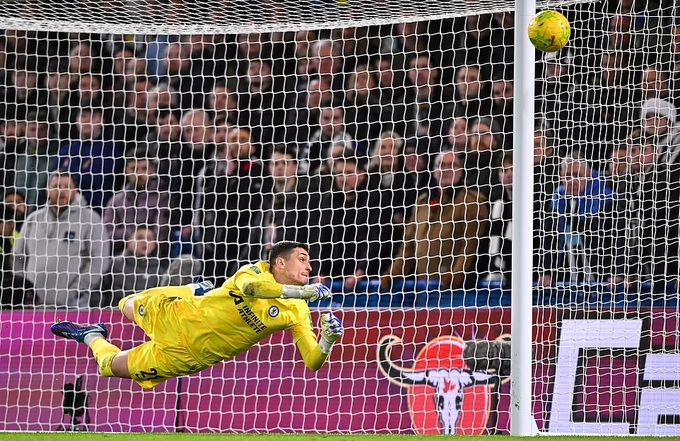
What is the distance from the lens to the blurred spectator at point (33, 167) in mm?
10664

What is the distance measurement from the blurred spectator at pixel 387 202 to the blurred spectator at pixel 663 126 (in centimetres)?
199

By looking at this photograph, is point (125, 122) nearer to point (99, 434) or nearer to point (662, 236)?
point (99, 434)

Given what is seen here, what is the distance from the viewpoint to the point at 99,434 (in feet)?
25.5

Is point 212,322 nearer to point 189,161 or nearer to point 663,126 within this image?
point 189,161

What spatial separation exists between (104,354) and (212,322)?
91 cm

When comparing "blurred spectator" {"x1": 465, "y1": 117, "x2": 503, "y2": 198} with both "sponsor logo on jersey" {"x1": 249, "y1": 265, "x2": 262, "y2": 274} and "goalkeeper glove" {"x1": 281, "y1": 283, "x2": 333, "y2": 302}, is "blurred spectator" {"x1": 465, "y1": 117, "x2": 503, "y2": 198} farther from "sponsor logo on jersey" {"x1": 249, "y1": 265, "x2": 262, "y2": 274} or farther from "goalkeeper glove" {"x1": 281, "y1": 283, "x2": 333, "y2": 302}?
"goalkeeper glove" {"x1": 281, "y1": 283, "x2": 333, "y2": 302}

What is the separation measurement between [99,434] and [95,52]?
4.89 meters

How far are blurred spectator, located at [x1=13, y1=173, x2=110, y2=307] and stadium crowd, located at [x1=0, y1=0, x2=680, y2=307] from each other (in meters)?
0.02

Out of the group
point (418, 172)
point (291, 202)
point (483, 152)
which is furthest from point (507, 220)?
point (291, 202)

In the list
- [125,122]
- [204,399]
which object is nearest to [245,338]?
[204,399]

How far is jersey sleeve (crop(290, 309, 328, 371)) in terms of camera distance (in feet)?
24.7

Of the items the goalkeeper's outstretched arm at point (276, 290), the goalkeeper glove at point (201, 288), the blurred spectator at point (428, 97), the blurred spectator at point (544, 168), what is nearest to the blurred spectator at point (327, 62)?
the blurred spectator at point (428, 97)

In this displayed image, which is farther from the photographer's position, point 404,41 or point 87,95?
point 87,95

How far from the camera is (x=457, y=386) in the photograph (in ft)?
29.6
